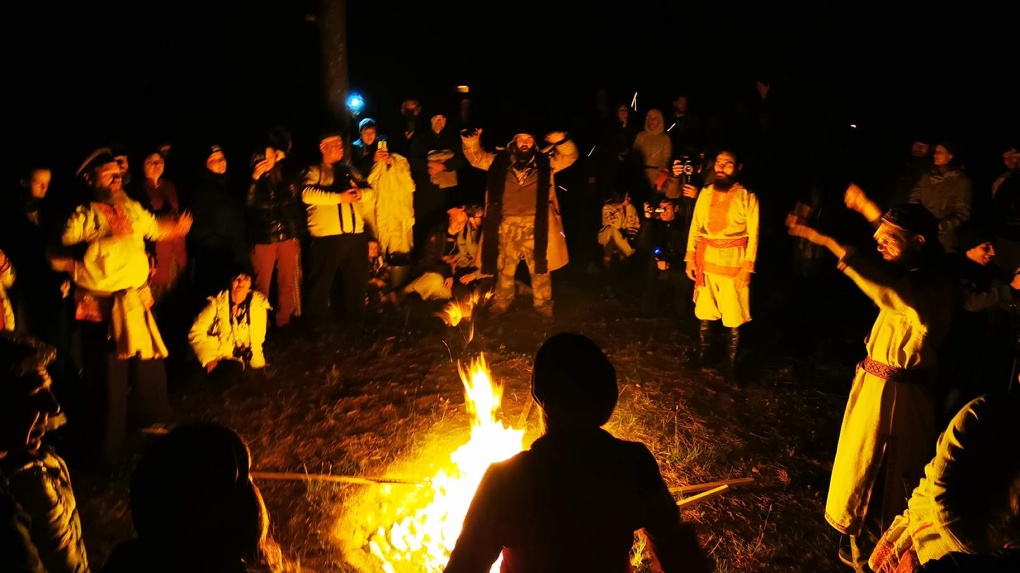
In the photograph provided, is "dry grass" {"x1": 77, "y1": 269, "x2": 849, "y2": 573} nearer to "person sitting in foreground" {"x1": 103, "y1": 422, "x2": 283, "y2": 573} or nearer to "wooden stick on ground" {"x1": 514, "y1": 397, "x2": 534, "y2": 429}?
"wooden stick on ground" {"x1": 514, "y1": 397, "x2": 534, "y2": 429}

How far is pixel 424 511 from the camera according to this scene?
4.54 m

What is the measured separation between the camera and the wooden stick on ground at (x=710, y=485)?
475 cm

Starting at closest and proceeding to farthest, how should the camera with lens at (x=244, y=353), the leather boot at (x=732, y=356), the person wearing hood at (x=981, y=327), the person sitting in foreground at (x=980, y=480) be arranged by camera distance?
the person sitting in foreground at (x=980, y=480) < the person wearing hood at (x=981, y=327) < the camera with lens at (x=244, y=353) < the leather boot at (x=732, y=356)

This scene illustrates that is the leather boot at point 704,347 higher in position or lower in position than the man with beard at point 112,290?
lower

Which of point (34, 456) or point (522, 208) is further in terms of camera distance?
point (522, 208)

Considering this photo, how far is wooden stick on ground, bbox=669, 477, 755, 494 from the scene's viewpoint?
4.75 meters

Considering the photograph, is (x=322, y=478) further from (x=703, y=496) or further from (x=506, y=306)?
(x=506, y=306)

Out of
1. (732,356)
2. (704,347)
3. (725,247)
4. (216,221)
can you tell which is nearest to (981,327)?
(732,356)

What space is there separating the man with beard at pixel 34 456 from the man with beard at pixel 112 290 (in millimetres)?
2018

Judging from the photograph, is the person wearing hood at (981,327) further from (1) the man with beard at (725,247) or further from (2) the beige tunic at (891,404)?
(1) the man with beard at (725,247)

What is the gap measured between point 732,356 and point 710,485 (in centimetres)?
205

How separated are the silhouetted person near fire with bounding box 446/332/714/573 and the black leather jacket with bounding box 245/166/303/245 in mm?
5414

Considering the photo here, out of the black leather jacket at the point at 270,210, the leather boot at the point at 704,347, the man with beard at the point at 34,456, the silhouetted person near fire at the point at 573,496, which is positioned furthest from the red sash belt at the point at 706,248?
the man with beard at the point at 34,456

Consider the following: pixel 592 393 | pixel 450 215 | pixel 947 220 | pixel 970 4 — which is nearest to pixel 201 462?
pixel 592 393
